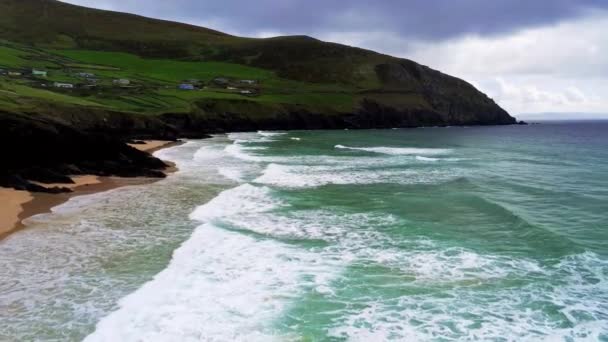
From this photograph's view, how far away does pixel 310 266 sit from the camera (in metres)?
14.8

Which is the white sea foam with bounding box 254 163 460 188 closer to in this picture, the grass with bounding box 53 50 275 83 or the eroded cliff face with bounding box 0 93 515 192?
the eroded cliff face with bounding box 0 93 515 192

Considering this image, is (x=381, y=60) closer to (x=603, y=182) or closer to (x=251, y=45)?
(x=251, y=45)

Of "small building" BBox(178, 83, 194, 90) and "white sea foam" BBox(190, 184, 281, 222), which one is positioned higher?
"small building" BBox(178, 83, 194, 90)

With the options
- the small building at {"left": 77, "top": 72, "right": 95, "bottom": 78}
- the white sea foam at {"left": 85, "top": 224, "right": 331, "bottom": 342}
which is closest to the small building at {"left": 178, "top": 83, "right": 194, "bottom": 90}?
the small building at {"left": 77, "top": 72, "right": 95, "bottom": 78}

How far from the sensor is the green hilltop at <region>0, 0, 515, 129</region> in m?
94.4

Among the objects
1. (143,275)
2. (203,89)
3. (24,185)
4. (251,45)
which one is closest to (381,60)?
(251,45)

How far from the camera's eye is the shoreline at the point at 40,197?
1962 centimetres

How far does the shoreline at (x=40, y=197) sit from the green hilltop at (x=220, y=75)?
110 ft

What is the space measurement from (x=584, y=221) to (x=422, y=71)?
443 ft

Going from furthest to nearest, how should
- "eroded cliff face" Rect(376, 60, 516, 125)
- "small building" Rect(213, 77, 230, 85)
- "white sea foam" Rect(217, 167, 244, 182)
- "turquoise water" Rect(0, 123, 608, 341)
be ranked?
"eroded cliff face" Rect(376, 60, 516, 125) → "small building" Rect(213, 77, 230, 85) → "white sea foam" Rect(217, 167, 244, 182) → "turquoise water" Rect(0, 123, 608, 341)

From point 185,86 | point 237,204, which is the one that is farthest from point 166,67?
point 237,204

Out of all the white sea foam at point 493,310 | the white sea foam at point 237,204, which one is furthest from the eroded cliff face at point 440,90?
the white sea foam at point 493,310

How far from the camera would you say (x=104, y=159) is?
33.5 m

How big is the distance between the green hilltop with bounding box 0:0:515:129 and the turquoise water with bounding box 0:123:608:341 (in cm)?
4547
